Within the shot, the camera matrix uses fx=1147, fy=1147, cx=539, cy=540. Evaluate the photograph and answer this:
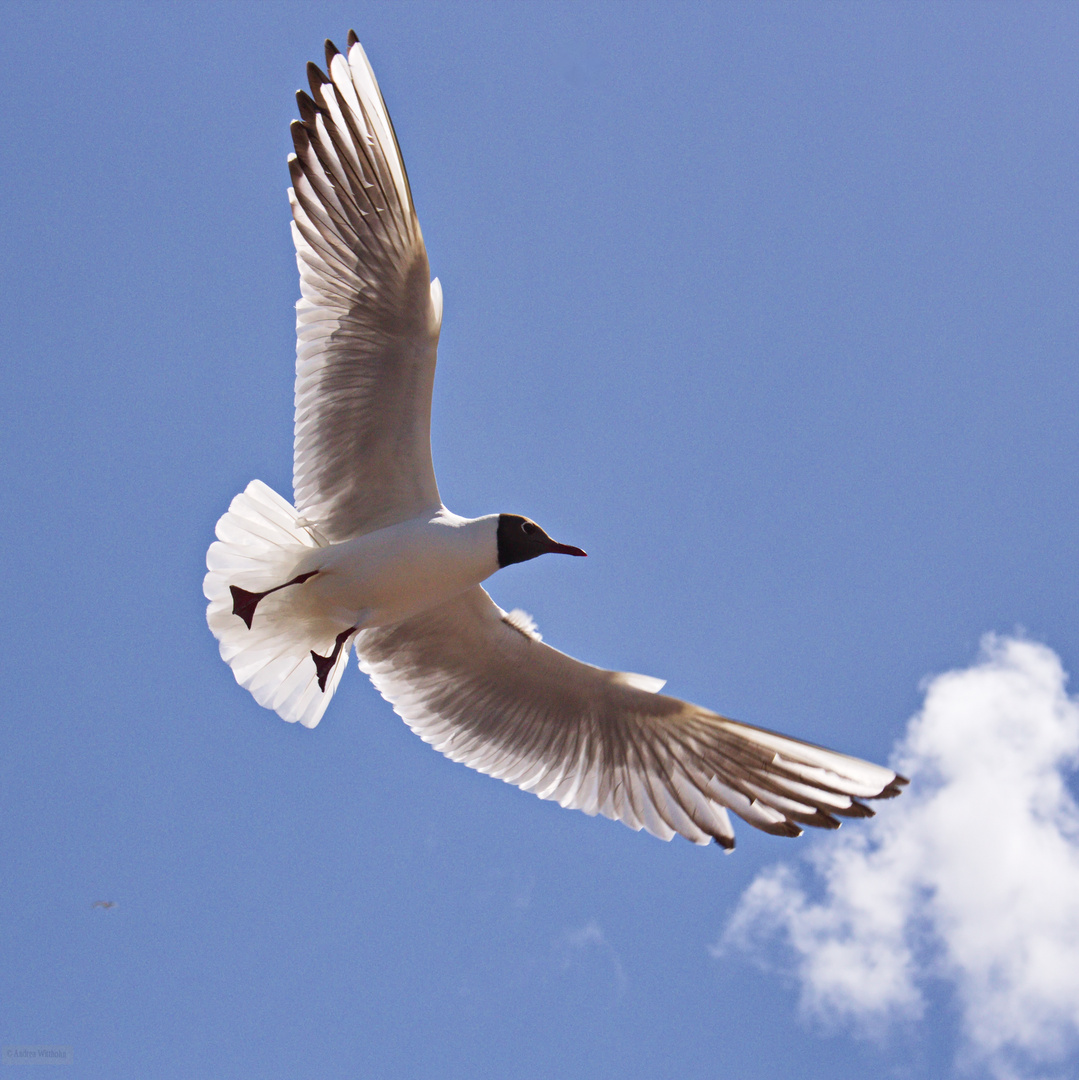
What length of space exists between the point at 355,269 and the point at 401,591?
1.37 meters

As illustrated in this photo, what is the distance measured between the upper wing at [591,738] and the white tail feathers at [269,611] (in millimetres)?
350

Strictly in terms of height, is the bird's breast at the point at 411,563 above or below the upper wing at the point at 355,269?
below

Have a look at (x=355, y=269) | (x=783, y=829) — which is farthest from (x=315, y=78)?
(x=783, y=829)

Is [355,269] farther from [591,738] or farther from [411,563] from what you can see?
[591,738]

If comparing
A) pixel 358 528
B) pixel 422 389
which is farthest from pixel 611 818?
pixel 422 389

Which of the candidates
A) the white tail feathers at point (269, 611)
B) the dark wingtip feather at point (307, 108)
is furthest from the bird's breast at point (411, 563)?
the dark wingtip feather at point (307, 108)

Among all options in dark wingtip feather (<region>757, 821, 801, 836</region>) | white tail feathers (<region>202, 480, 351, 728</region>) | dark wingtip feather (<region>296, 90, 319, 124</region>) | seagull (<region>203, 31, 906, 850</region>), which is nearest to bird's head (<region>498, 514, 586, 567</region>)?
seagull (<region>203, 31, 906, 850</region>)

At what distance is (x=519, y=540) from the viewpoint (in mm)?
5004

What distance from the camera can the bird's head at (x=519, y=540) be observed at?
4984 mm

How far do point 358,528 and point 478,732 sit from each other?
1166 millimetres

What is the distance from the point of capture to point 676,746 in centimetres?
510

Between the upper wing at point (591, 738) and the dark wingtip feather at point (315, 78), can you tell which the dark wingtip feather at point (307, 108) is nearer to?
the dark wingtip feather at point (315, 78)

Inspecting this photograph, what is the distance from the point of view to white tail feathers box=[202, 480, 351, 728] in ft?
16.4

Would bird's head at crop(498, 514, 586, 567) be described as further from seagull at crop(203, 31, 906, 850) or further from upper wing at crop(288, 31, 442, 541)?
upper wing at crop(288, 31, 442, 541)
